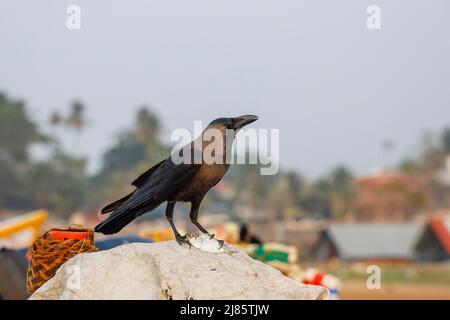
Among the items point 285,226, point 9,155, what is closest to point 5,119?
point 9,155

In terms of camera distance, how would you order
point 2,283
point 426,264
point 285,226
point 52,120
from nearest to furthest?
point 2,283 → point 426,264 → point 285,226 → point 52,120

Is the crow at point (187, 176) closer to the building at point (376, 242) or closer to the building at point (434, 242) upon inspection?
the building at point (434, 242)

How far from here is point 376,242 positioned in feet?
251

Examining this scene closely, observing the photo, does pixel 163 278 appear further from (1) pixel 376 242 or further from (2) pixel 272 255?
(1) pixel 376 242

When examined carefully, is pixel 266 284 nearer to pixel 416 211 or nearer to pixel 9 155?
pixel 416 211

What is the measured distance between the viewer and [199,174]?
5.87m

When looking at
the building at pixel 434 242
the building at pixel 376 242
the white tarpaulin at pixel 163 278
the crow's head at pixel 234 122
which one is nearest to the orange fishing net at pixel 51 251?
the white tarpaulin at pixel 163 278

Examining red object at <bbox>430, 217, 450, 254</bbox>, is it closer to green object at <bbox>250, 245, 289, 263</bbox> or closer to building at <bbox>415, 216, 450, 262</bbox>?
building at <bbox>415, 216, 450, 262</bbox>

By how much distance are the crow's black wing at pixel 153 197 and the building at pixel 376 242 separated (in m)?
70.7

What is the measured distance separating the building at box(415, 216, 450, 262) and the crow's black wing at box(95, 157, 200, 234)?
69973 mm

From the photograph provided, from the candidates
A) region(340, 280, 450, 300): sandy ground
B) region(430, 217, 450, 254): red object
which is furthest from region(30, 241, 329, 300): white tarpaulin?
region(430, 217, 450, 254): red object

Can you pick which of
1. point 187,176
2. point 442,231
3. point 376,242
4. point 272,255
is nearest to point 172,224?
point 187,176

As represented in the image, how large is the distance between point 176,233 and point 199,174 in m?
0.42

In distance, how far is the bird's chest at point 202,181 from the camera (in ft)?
19.1
